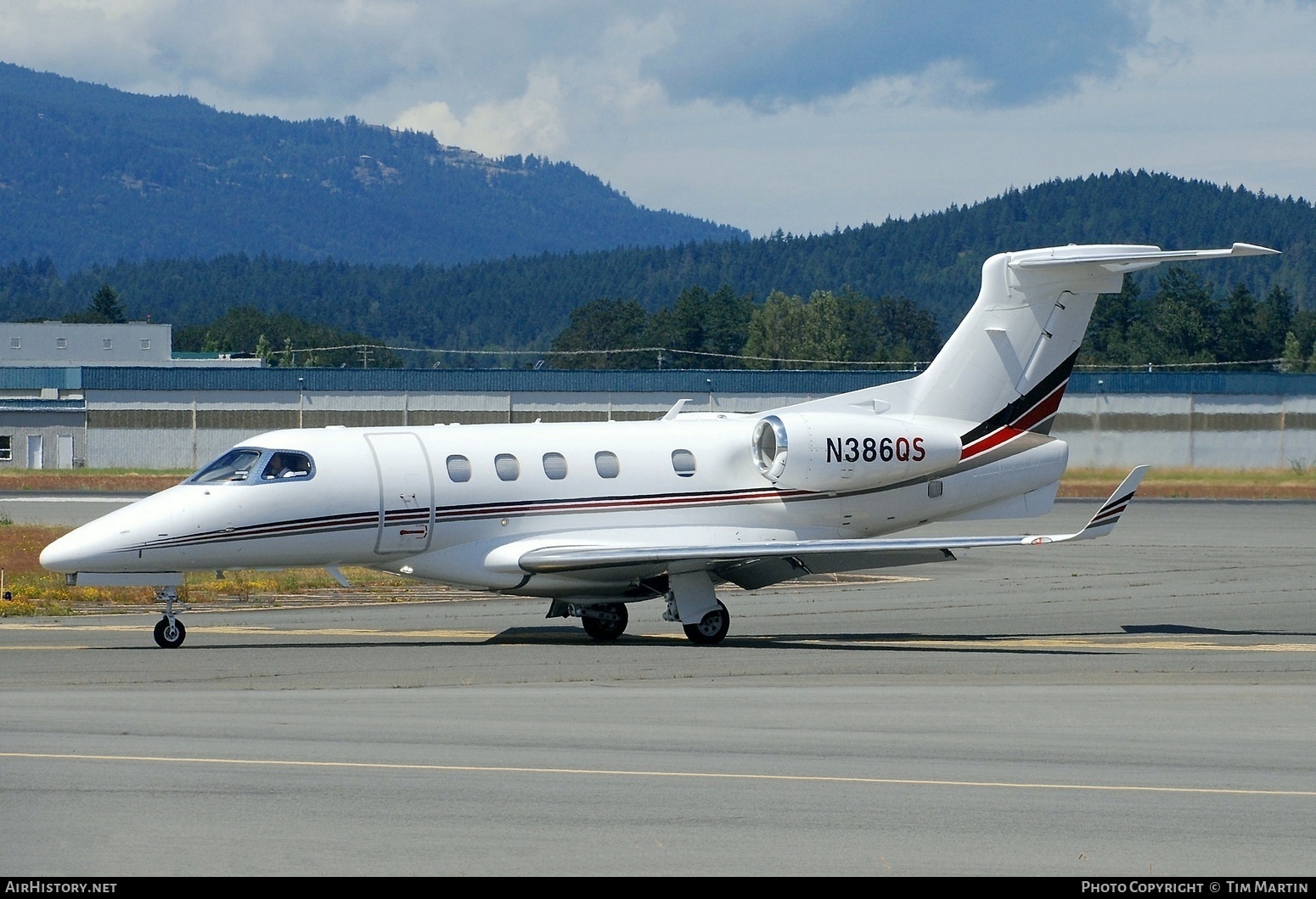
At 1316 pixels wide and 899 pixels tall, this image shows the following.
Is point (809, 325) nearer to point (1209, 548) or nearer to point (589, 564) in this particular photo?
point (1209, 548)

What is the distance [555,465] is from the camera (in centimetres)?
2177

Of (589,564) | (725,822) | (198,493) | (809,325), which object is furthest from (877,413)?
(809,325)

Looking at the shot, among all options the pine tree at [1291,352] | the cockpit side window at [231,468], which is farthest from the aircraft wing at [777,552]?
the pine tree at [1291,352]

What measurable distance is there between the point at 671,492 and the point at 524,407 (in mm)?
49631

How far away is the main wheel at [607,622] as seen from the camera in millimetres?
22188

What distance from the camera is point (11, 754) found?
1195 centimetres

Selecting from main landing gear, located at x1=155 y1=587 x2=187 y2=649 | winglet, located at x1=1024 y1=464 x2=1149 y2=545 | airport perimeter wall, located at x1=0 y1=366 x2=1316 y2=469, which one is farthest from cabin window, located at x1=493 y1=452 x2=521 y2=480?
airport perimeter wall, located at x1=0 y1=366 x2=1316 y2=469

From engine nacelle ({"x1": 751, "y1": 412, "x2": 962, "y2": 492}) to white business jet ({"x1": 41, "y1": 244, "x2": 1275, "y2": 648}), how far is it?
0.03 m

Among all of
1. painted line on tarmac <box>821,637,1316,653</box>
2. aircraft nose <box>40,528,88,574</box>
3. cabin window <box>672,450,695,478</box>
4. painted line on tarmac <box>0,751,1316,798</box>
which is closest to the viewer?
painted line on tarmac <box>0,751,1316,798</box>

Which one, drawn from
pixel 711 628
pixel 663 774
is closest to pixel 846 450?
pixel 711 628

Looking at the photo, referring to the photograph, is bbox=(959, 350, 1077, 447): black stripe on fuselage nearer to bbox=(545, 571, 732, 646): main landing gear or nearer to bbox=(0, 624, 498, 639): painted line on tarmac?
bbox=(545, 571, 732, 646): main landing gear

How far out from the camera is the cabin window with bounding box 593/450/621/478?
22.0 m

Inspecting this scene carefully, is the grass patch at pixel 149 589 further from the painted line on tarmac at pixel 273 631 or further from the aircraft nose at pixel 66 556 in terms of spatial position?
the aircraft nose at pixel 66 556

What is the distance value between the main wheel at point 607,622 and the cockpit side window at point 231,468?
5.11m
